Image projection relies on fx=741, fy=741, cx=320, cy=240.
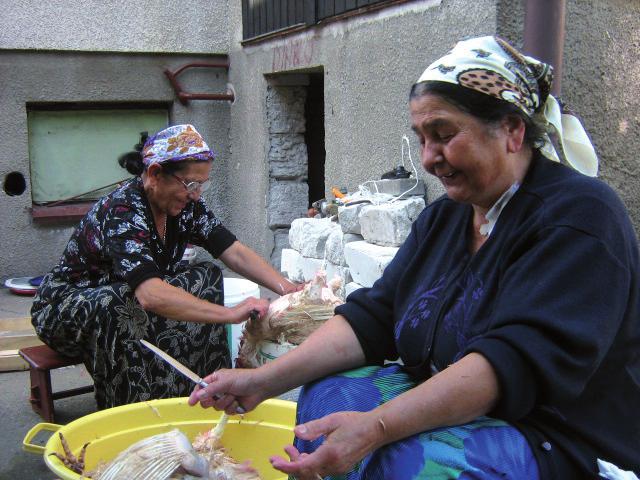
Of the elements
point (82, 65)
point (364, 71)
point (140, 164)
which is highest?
point (82, 65)

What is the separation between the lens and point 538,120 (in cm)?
Result: 171

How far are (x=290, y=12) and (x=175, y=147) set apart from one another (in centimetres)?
266

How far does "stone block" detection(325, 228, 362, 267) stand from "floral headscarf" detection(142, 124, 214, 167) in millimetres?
1223

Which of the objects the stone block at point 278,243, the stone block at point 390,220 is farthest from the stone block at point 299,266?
the stone block at point 278,243

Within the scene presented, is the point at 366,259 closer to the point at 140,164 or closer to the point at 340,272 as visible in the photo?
the point at 340,272

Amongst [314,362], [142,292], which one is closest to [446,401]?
[314,362]

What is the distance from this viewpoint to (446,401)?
150cm

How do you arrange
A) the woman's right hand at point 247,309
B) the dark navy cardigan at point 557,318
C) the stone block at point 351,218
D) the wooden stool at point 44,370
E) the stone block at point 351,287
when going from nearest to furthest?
the dark navy cardigan at point 557,318, the woman's right hand at point 247,309, the wooden stool at point 44,370, the stone block at point 351,287, the stone block at point 351,218

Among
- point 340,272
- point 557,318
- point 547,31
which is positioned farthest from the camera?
point 340,272

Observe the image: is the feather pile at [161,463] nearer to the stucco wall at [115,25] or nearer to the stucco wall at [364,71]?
the stucco wall at [364,71]

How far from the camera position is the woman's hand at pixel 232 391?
6.32ft

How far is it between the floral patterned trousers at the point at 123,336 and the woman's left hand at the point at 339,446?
1595 millimetres

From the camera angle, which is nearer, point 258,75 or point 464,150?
point 464,150

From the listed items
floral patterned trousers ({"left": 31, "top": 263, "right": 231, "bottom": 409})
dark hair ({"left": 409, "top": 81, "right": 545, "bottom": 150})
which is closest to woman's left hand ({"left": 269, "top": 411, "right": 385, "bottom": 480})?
dark hair ({"left": 409, "top": 81, "right": 545, "bottom": 150})
